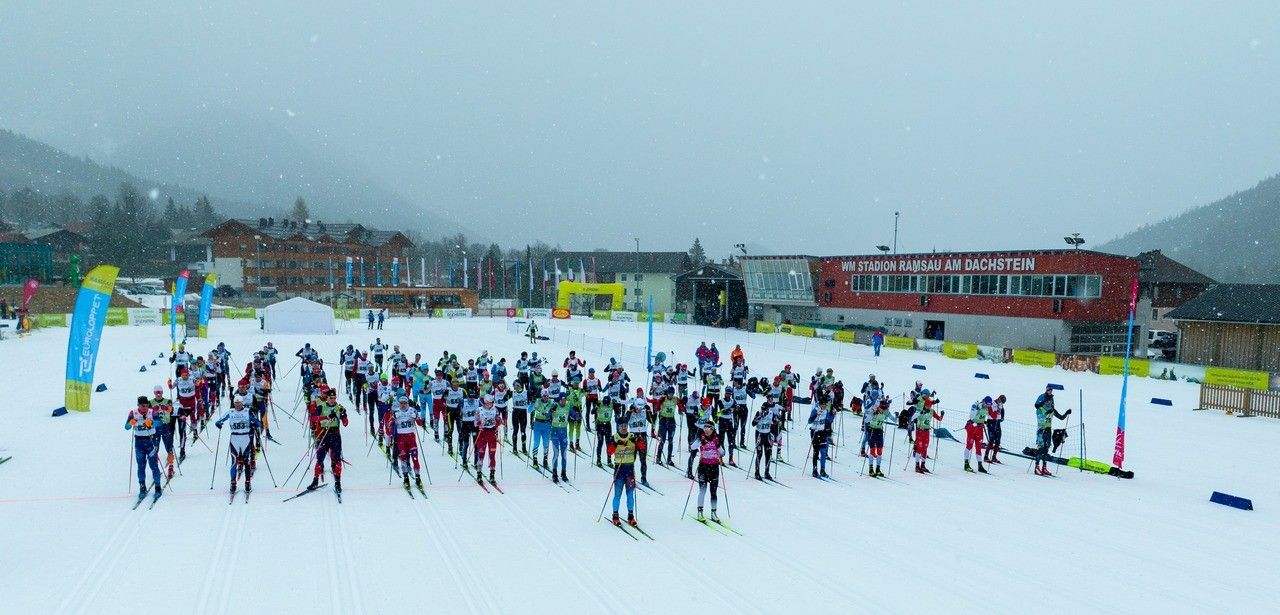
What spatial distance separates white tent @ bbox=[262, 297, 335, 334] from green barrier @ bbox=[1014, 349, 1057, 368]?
43206mm

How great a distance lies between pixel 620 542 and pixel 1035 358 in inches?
1377

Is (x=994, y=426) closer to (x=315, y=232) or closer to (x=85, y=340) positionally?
(x=85, y=340)

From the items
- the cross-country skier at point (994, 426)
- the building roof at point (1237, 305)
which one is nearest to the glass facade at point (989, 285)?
the building roof at point (1237, 305)

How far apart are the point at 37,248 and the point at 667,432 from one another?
3835 inches

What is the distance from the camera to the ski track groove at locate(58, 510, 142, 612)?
851 centimetres

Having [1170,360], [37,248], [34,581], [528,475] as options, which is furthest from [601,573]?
[37,248]

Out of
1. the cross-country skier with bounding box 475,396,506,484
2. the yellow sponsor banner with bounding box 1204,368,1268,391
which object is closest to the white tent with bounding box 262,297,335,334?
the cross-country skier with bounding box 475,396,506,484

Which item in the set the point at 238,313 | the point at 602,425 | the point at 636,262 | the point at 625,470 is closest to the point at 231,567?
the point at 625,470

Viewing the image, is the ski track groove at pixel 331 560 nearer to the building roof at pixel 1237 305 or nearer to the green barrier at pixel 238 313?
the building roof at pixel 1237 305

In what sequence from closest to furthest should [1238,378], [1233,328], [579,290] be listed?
[1238,378], [1233,328], [579,290]

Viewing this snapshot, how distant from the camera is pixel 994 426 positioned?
17.0 metres

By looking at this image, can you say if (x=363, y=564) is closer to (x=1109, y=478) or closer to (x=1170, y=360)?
(x=1109, y=478)

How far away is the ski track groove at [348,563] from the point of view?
870 centimetres

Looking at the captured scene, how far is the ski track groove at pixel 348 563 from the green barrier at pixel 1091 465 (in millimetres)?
16359
